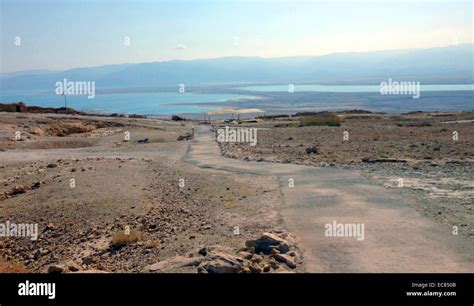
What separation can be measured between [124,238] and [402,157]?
1269 centimetres

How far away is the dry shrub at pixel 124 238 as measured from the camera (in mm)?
9477

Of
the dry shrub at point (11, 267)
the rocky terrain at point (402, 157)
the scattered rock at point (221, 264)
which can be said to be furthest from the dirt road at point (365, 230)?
the dry shrub at point (11, 267)

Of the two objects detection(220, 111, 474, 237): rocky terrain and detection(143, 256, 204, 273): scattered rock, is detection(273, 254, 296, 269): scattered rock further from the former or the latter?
detection(220, 111, 474, 237): rocky terrain

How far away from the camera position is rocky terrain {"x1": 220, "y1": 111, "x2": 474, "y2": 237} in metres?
10.9

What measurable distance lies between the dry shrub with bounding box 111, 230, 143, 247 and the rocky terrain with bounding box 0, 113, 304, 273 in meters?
0.02

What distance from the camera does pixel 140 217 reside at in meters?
11.6

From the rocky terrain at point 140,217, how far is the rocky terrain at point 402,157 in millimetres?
3529

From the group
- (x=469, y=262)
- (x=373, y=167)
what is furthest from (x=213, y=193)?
(x=469, y=262)

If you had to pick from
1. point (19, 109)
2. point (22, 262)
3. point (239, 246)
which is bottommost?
point (22, 262)

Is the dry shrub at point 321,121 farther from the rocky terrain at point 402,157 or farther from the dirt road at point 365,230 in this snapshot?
the dirt road at point 365,230

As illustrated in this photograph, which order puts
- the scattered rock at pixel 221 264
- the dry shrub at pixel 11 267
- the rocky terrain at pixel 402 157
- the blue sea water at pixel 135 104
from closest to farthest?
the scattered rock at pixel 221 264
the dry shrub at pixel 11 267
the rocky terrain at pixel 402 157
the blue sea water at pixel 135 104

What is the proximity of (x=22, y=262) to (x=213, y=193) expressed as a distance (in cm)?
546

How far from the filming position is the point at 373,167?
1620 cm
